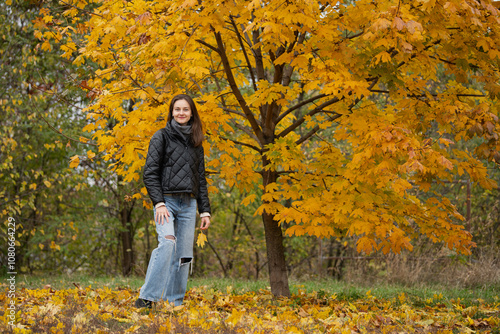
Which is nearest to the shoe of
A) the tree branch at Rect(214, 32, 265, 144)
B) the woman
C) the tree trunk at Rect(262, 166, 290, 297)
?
the woman

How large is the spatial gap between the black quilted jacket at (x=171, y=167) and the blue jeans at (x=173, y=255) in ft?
0.34

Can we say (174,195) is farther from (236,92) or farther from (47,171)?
(47,171)

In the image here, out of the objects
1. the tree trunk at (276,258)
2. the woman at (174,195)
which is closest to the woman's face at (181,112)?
the woman at (174,195)

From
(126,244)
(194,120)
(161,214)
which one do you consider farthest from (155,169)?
(126,244)

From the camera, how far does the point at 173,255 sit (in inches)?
166

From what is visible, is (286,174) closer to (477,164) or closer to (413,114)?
(413,114)

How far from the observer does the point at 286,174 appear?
19.3 ft

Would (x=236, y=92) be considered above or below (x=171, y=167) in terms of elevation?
above

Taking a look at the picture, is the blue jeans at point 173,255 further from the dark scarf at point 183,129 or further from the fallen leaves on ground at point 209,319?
the dark scarf at point 183,129

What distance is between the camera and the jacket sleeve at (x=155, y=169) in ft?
13.0

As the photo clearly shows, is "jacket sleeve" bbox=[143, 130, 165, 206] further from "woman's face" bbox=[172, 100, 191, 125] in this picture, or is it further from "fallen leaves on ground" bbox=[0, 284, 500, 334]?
"fallen leaves on ground" bbox=[0, 284, 500, 334]

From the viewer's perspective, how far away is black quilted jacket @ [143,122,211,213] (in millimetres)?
4008

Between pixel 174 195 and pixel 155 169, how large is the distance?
28 centimetres

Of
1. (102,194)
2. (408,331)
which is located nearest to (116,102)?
(408,331)
